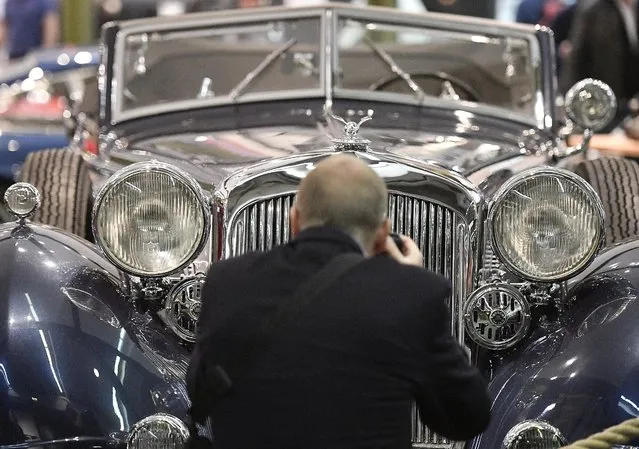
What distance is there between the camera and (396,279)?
2871mm

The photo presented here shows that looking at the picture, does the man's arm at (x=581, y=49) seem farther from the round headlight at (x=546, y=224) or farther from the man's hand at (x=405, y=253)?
the man's hand at (x=405, y=253)

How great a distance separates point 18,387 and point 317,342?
103 cm

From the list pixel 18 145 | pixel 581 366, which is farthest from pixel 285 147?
pixel 18 145

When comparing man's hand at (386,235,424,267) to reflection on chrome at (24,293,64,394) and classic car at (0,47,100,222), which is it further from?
classic car at (0,47,100,222)

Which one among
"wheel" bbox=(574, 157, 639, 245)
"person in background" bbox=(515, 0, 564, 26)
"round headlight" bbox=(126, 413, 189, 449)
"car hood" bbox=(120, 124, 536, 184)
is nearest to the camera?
"round headlight" bbox=(126, 413, 189, 449)

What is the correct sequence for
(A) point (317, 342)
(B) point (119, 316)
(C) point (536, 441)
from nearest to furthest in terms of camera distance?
(A) point (317, 342)
(C) point (536, 441)
(B) point (119, 316)

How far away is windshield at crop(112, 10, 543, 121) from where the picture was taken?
5375mm

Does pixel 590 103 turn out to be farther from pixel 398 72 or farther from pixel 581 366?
pixel 581 366

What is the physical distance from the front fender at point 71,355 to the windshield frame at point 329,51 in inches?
64.3

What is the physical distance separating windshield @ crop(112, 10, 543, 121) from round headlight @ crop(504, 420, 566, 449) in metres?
2.11

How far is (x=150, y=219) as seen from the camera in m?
3.85

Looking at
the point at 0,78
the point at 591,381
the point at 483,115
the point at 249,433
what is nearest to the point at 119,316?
the point at 249,433

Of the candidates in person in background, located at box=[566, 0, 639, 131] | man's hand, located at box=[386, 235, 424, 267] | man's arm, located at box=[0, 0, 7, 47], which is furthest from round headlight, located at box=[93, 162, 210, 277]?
man's arm, located at box=[0, 0, 7, 47]

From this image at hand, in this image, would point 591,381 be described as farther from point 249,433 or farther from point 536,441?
point 249,433
